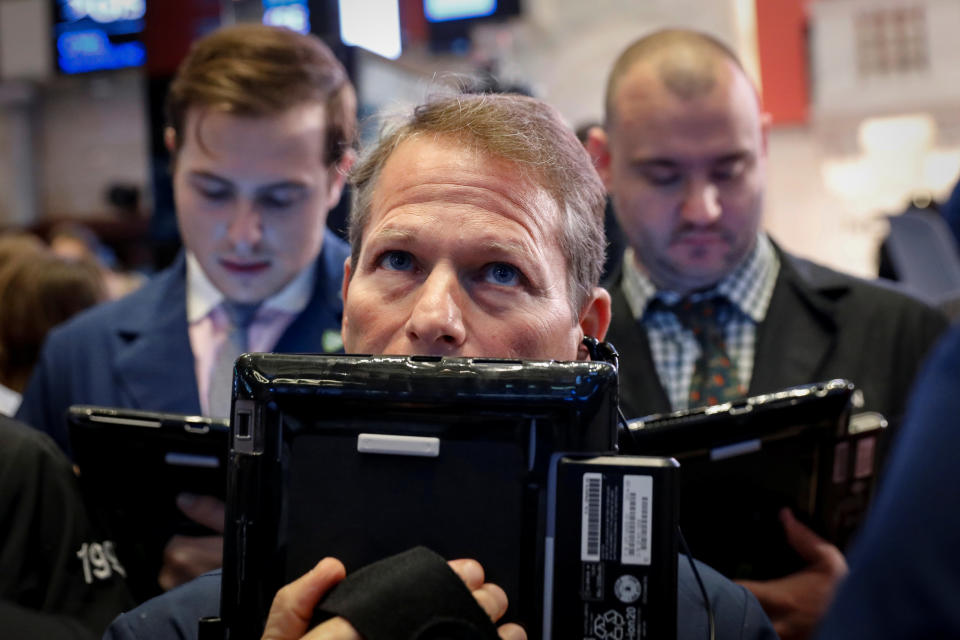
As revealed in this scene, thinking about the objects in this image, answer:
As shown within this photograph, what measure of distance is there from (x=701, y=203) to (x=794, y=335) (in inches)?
14.3

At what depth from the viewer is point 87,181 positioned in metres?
11.4

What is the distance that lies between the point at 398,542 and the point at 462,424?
14cm

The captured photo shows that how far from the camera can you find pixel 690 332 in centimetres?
234

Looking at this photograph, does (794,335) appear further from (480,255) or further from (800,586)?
(480,255)

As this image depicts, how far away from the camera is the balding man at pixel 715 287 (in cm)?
224

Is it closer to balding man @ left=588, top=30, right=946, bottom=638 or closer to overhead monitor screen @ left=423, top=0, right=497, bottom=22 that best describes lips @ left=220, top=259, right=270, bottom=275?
balding man @ left=588, top=30, right=946, bottom=638

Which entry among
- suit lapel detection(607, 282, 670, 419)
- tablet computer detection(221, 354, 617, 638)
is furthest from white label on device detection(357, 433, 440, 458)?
suit lapel detection(607, 282, 670, 419)

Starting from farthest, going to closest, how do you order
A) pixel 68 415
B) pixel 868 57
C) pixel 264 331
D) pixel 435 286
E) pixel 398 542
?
pixel 868 57
pixel 264 331
pixel 68 415
pixel 435 286
pixel 398 542

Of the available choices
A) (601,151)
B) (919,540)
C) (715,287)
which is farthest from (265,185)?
(919,540)

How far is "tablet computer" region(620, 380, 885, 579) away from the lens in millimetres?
1547

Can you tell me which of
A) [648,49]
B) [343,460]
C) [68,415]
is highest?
[648,49]

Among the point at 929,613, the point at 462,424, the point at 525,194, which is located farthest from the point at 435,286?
the point at 929,613

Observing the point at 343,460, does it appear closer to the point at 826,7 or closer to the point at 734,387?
the point at 734,387

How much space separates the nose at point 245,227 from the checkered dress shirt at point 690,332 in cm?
88
